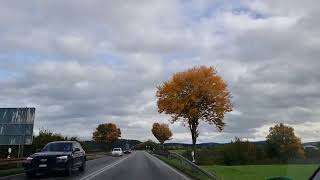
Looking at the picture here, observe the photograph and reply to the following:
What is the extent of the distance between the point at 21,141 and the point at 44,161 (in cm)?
839

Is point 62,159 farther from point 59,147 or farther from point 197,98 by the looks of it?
point 197,98

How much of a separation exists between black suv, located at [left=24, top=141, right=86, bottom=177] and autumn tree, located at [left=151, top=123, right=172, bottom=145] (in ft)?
399

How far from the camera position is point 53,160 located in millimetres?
26000

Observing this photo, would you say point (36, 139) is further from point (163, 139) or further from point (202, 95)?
point (163, 139)

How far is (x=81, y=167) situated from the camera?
30516mm

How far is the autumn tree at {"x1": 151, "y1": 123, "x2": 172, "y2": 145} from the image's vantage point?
492ft

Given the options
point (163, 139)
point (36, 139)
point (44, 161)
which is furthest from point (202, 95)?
point (163, 139)

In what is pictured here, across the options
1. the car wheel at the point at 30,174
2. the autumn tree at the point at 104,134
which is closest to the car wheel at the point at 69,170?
the car wheel at the point at 30,174

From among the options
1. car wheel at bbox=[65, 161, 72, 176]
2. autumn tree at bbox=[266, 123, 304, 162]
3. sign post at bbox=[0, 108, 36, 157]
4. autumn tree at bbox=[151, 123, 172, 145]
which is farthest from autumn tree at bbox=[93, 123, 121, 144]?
car wheel at bbox=[65, 161, 72, 176]

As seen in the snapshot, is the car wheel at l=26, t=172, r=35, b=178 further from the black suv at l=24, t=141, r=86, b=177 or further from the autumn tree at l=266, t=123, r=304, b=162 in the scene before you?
the autumn tree at l=266, t=123, r=304, b=162

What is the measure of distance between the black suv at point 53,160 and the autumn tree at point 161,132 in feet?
399

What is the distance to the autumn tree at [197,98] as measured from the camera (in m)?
56.8

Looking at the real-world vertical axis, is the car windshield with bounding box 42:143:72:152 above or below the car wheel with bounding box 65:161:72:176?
above

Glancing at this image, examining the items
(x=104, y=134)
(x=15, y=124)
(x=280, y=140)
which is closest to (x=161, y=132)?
(x=104, y=134)
